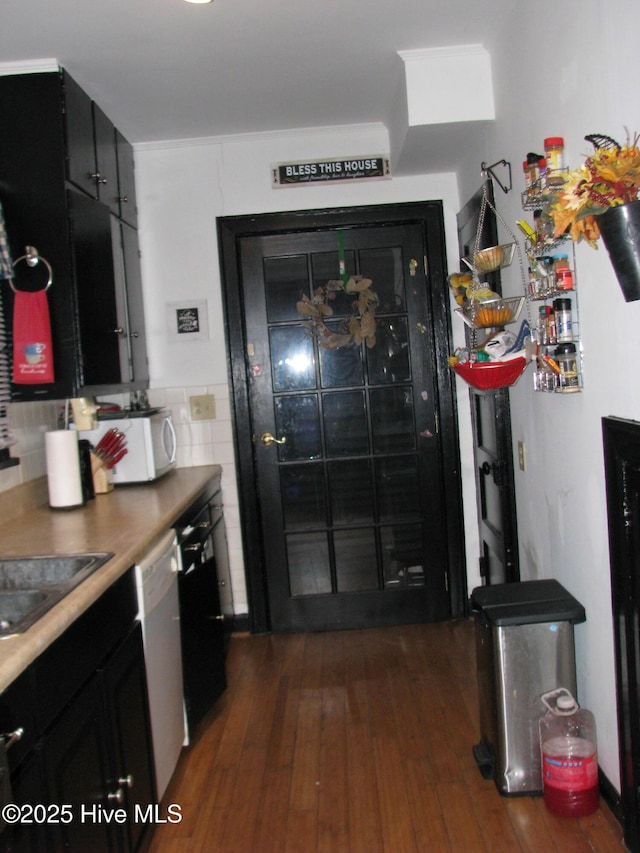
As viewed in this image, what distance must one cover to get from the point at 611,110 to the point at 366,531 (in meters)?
2.56

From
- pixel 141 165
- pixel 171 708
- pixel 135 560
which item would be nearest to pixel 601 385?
pixel 135 560

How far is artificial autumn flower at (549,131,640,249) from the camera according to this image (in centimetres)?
138

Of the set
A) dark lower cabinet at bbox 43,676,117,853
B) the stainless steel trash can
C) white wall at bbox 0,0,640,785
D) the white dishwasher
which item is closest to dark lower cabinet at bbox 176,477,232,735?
the white dishwasher

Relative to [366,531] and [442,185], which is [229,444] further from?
[442,185]

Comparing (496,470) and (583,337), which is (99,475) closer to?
Answer: (496,470)

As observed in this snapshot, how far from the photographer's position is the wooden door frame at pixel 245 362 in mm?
3805

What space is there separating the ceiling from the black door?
0.69 metres

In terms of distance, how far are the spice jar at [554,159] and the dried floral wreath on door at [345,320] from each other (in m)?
1.75

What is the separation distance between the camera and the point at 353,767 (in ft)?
8.47

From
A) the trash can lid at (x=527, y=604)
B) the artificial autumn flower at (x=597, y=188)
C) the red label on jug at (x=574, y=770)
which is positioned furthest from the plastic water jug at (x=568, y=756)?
the artificial autumn flower at (x=597, y=188)

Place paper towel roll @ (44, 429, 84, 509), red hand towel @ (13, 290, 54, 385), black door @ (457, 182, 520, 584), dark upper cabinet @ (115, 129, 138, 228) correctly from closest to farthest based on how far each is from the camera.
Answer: red hand towel @ (13, 290, 54, 385) → paper towel roll @ (44, 429, 84, 509) → black door @ (457, 182, 520, 584) → dark upper cabinet @ (115, 129, 138, 228)

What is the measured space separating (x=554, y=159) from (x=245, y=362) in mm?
2104

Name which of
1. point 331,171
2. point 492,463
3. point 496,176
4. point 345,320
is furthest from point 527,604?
point 331,171

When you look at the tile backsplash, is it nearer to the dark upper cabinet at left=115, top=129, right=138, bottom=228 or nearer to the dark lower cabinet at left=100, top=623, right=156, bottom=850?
the dark upper cabinet at left=115, top=129, right=138, bottom=228
